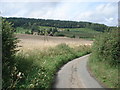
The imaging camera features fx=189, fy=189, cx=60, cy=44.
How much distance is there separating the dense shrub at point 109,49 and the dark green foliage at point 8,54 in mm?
7342

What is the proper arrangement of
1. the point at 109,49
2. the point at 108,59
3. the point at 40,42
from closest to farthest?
the point at 108,59 < the point at 109,49 < the point at 40,42

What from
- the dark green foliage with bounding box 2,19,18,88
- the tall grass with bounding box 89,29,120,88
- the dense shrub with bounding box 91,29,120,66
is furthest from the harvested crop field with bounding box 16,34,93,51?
the dark green foliage with bounding box 2,19,18,88

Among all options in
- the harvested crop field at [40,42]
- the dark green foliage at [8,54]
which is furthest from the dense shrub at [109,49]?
the harvested crop field at [40,42]

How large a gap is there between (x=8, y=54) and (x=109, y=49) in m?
8.18

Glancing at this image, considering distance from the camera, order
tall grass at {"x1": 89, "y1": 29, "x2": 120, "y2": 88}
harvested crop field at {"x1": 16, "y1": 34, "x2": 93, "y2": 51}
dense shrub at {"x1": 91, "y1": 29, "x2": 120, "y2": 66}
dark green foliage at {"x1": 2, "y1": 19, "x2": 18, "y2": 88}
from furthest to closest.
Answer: harvested crop field at {"x1": 16, "y1": 34, "x2": 93, "y2": 51}
dense shrub at {"x1": 91, "y1": 29, "x2": 120, "y2": 66}
tall grass at {"x1": 89, "y1": 29, "x2": 120, "y2": 88}
dark green foliage at {"x1": 2, "y1": 19, "x2": 18, "y2": 88}

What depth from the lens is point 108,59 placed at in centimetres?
1436

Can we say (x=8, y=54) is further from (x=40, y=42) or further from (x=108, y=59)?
(x=40, y=42)

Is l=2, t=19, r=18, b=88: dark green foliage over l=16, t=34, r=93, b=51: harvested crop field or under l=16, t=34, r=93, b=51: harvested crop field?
over

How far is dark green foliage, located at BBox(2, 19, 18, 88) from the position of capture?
27.5 ft

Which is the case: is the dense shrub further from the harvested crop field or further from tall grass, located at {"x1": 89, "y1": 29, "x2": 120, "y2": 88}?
the harvested crop field

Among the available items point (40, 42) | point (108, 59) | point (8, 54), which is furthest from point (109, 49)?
point (40, 42)

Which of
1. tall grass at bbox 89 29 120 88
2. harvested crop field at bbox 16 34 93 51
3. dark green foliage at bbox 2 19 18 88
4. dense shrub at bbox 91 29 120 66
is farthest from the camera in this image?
harvested crop field at bbox 16 34 93 51

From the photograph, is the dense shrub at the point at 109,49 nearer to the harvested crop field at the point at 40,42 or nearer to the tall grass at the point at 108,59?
the tall grass at the point at 108,59

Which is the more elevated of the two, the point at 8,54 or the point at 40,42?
the point at 8,54
